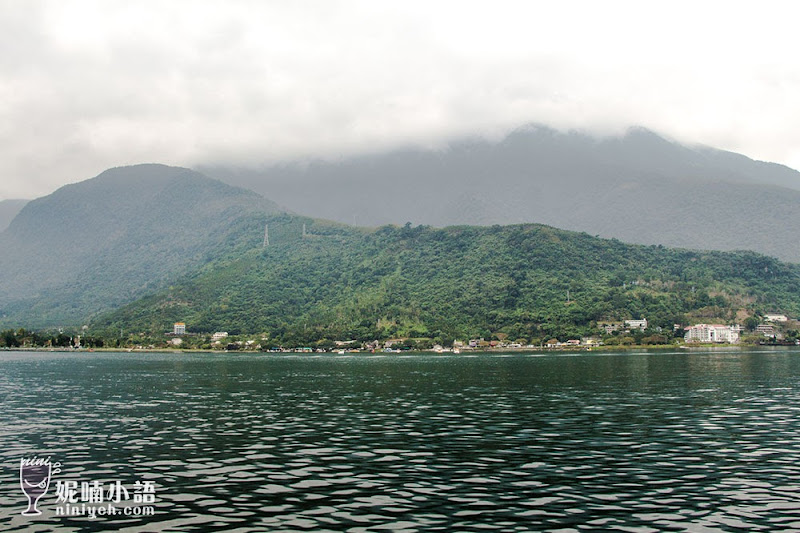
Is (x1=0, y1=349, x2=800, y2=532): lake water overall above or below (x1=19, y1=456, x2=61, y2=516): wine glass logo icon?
below

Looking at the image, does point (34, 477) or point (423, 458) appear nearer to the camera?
point (34, 477)

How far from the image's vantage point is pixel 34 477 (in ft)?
111

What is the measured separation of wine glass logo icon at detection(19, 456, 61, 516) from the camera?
96.5 ft

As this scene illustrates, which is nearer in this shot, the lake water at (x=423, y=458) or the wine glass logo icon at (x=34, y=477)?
the lake water at (x=423, y=458)

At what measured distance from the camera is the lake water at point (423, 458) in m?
26.9

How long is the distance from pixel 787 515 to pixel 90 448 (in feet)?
123

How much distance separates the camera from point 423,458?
38.5 m

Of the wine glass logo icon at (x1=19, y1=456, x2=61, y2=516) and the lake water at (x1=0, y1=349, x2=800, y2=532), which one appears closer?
the lake water at (x1=0, y1=349, x2=800, y2=532)

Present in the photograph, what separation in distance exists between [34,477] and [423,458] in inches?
779

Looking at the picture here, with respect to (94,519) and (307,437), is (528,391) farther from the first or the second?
(94,519)

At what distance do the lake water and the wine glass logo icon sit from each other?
1.37 feet

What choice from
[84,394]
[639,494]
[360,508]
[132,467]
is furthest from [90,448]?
[84,394]

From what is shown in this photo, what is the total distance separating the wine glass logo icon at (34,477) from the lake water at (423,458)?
1.37ft

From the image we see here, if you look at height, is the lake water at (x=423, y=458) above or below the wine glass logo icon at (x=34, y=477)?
below
